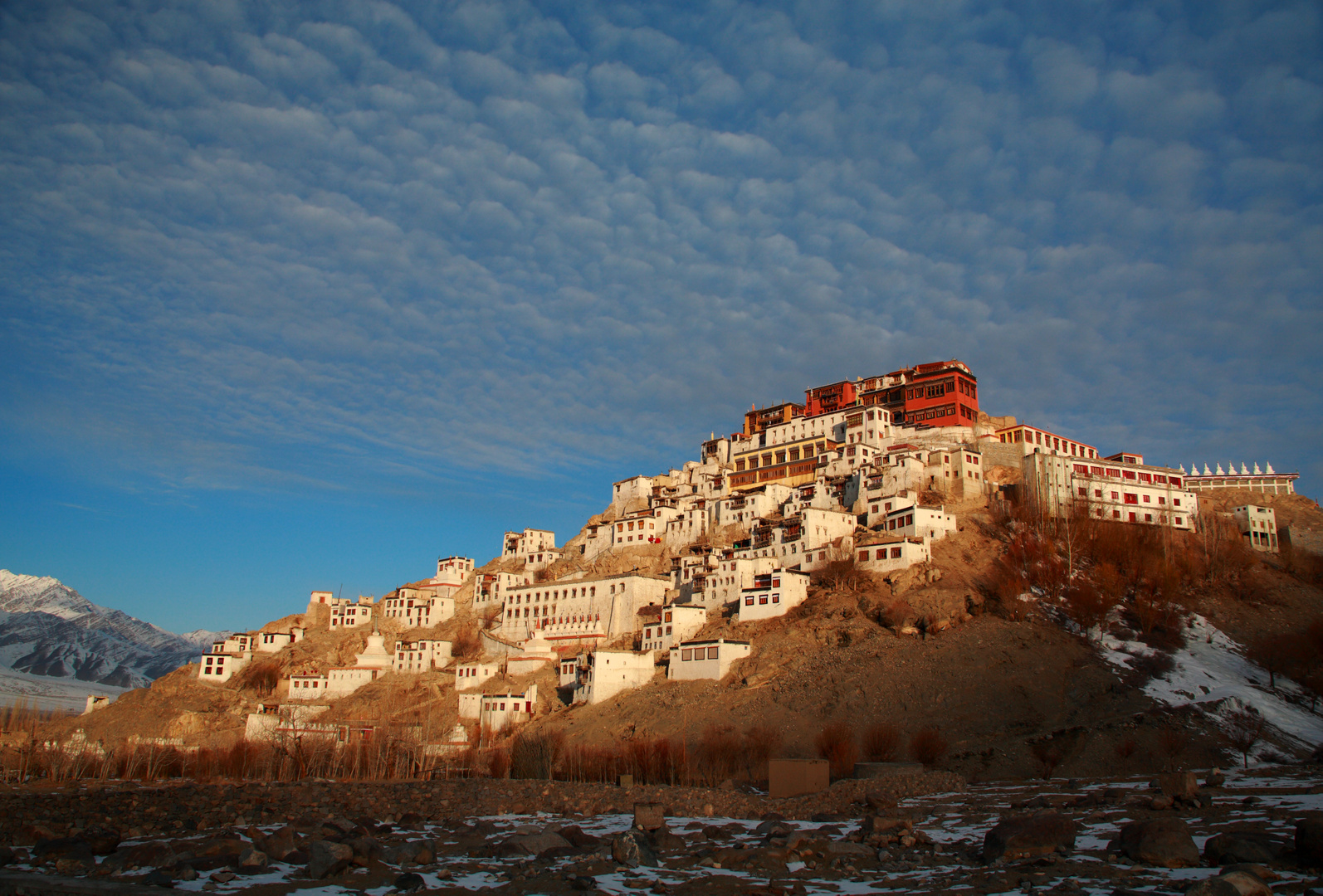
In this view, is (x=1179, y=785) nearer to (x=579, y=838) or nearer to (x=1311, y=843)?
(x=1311, y=843)

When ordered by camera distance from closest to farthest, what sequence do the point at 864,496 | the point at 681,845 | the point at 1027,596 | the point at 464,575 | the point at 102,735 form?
1. the point at 681,845
2. the point at 1027,596
3. the point at 102,735
4. the point at 864,496
5. the point at 464,575

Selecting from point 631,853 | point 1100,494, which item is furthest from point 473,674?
point 1100,494

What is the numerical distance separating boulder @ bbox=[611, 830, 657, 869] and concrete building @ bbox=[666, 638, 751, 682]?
36.0 metres

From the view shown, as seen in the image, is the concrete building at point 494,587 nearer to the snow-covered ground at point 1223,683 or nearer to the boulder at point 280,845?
the snow-covered ground at point 1223,683

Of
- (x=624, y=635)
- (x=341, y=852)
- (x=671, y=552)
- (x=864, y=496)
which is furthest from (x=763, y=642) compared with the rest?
(x=341, y=852)

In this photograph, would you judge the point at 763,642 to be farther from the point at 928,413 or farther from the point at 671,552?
the point at 928,413

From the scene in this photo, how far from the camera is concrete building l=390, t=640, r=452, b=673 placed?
7444 cm

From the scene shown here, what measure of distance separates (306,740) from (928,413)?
64.0m

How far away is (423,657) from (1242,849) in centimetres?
6848

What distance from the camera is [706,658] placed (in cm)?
5575

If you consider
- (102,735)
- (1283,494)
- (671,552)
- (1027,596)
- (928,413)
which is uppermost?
(928,413)

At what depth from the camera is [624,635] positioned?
224 ft

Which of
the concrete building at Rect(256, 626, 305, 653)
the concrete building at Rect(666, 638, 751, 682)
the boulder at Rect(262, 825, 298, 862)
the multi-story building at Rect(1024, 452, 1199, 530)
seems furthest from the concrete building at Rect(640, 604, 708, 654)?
the concrete building at Rect(256, 626, 305, 653)

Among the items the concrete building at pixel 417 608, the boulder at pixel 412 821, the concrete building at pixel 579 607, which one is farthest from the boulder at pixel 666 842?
the concrete building at pixel 417 608
